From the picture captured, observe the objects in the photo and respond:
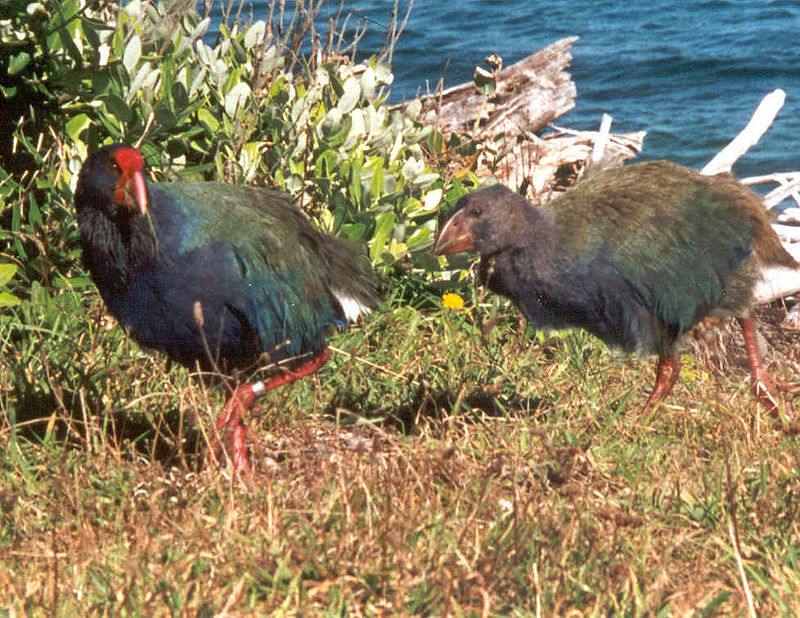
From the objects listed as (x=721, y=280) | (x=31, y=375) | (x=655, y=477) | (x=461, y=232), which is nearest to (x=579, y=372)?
(x=721, y=280)

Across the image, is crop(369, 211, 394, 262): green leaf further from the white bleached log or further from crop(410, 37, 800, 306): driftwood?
the white bleached log

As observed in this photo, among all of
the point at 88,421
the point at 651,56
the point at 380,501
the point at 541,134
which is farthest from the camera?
the point at 651,56

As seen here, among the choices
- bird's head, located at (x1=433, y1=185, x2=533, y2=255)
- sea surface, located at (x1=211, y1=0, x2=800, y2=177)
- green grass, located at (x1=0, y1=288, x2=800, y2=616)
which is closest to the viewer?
green grass, located at (x1=0, y1=288, x2=800, y2=616)

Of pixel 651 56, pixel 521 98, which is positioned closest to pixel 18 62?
pixel 521 98

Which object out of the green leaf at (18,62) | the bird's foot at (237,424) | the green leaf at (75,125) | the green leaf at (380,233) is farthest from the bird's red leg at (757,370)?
the green leaf at (18,62)

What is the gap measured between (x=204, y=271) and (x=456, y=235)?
2.63ft

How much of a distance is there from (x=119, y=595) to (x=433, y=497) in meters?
0.73

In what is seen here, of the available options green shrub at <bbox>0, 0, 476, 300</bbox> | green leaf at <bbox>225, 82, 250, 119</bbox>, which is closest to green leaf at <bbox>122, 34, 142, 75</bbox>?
green shrub at <bbox>0, 0, 476, 300</bbox>

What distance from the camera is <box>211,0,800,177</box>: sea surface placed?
8.49m

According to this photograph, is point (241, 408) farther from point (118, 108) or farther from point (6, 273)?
point (118, 108)

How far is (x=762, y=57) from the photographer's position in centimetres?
941

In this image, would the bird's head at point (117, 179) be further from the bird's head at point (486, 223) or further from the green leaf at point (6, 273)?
the bird's head at point (486, 223)

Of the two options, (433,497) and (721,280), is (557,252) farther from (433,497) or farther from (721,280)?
(433,497)

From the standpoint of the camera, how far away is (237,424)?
2992 millimetres
